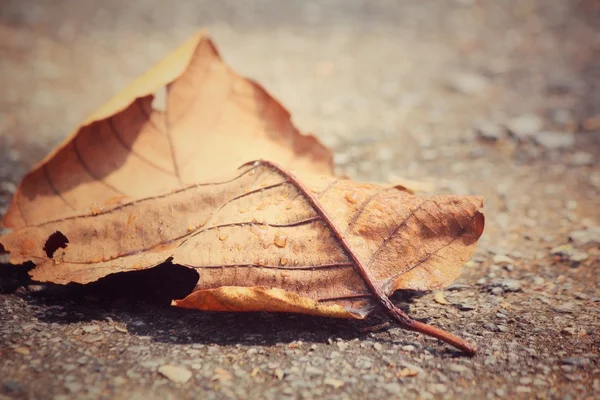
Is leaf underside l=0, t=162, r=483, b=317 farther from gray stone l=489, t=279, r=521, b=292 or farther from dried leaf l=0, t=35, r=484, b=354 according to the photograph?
gray stone l=489, t=279, r=521, b=292

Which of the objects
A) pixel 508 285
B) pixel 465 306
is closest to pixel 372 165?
pixel 508 285

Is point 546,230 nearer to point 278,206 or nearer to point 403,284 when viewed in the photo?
point 403,284

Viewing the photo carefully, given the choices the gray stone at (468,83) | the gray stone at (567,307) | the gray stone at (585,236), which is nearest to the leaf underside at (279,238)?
the gray stone at (567,307)

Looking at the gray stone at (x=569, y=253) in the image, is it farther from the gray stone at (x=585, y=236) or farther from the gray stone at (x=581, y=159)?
the gray stone at (x=581, y=159)

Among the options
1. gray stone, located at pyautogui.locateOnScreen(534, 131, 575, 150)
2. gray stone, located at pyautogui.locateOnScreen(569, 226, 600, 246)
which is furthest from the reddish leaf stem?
gray stone, located at pyautogui.locateOnScreen(534, 131, 575, 150)

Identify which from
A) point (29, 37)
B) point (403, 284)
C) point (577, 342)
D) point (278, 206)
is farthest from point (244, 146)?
point (29, 37)
